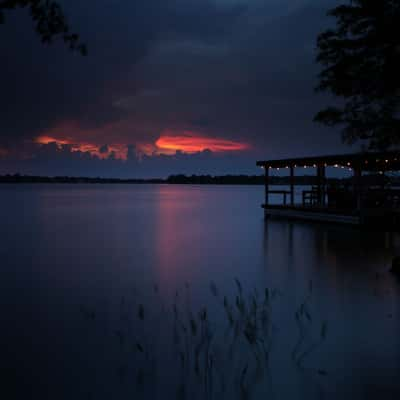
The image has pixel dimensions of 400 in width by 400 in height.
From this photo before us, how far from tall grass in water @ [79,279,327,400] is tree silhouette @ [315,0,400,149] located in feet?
15.7

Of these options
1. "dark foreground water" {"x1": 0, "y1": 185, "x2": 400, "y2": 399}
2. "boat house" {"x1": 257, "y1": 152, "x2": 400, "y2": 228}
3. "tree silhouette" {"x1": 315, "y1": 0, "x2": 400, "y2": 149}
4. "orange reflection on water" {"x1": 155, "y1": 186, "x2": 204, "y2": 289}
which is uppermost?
"tree silhouette" {"x1": 315, "y1": 0, "x2": 400, "y2": 149}

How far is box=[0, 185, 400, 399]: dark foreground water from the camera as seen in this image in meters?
4.47

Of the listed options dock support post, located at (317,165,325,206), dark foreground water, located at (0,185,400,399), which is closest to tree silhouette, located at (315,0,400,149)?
dark foreground water, located at (0,185,400,399)

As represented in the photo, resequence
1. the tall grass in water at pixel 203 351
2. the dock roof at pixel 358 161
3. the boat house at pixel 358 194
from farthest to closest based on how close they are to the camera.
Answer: the boat house at pixel 358 194, the dock roof at pixel 358 161, the tall grass in water at pixel 203 351

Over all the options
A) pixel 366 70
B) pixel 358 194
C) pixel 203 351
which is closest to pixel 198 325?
pixel 203 351

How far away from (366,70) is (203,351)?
25.0ft

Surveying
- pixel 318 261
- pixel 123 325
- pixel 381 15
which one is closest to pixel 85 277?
pixel 123 325

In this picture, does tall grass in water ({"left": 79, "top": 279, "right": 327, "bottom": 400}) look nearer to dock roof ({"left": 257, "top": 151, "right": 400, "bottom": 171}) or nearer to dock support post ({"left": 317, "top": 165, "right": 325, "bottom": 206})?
dock roof ({"left": 257, "top": 151, "right": 400, "bottom": 171})

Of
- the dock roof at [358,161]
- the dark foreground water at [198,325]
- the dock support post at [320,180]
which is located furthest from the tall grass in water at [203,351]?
the dock support post at [320,180]

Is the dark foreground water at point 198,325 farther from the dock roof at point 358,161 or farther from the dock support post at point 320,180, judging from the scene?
the dock support post at point 320,180

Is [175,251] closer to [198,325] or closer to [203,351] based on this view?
[198,325]

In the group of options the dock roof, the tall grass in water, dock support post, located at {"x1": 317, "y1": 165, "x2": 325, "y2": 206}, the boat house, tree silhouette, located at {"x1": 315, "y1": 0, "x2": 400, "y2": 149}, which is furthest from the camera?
dock support post, located at {"x1": 317, "y1": 165, "x2": 325, "y2": 206}

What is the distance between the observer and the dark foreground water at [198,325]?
447 cm

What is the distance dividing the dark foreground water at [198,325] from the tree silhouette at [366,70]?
11.6 ft
